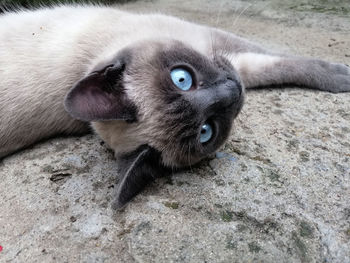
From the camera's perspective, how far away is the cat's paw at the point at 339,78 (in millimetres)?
2645

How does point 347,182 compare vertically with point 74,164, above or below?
below

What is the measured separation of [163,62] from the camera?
1894 millimetres

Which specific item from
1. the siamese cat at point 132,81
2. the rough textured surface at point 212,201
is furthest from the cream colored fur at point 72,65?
the rough textured surface at point 212,201

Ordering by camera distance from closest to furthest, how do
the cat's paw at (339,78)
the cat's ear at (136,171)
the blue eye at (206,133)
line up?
1. the cat's ear at (136,171)
2. the blue eye at (206,133)
3. the cat's paw at (339,78)

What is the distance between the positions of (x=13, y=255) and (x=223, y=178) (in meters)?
1.10

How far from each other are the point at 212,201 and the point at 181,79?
0.65 meters

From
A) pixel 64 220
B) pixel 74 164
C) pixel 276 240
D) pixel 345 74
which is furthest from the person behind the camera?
pixel 345 74

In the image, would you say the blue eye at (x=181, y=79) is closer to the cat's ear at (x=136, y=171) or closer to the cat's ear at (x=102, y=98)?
the cat's ear at (x=102, y=98)

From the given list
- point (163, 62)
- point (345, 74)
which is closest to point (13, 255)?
point (163, 62)

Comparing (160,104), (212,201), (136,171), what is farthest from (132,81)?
(212,201)

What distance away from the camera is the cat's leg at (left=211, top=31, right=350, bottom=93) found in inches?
105

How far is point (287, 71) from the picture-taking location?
8.87ft

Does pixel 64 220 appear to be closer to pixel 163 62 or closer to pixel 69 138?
pixel 69 138

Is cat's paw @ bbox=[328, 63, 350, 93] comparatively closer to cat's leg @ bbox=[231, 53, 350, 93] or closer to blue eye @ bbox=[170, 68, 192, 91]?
cat's leg @ bbox=[231, 53, 350, 93]
